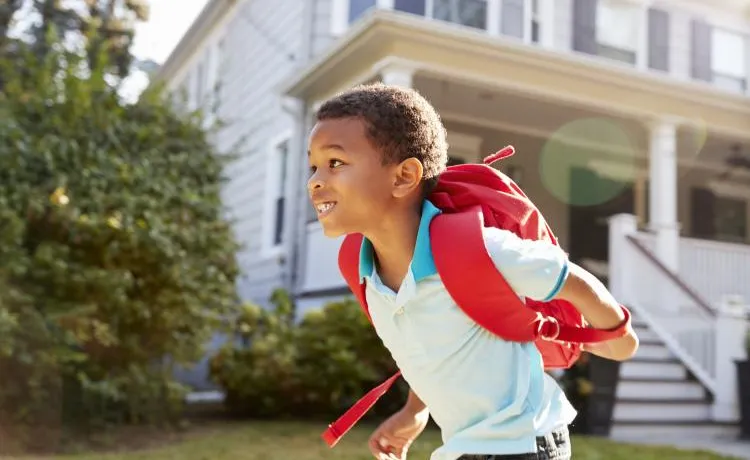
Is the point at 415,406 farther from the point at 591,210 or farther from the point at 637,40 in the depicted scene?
the point at 591,210

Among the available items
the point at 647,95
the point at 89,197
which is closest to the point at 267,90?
the point at 647,95

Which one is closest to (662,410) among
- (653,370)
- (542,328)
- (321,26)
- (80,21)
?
(653,370)

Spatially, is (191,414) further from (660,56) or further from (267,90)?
(660,56)

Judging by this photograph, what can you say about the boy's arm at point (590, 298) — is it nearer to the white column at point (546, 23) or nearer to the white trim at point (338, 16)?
the white trim at point (338, 16)

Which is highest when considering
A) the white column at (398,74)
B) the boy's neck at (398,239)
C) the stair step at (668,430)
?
the white column at (398,74)

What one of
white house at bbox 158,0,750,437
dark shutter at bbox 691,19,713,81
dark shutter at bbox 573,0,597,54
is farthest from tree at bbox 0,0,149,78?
dark shutter at bbox 691,19,713,81

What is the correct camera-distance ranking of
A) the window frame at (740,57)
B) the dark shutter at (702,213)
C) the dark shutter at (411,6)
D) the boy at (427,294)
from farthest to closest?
the dark shutter at (702,213)
the window frame at (740,57)
the dark shutter at (411,6)
the boy at (427,294)

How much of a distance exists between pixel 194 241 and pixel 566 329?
570 centimetres

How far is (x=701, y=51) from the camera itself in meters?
12.9

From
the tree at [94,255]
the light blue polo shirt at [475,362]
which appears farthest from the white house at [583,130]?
the light blue polo shirt at [475,362]

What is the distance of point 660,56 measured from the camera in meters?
12.5

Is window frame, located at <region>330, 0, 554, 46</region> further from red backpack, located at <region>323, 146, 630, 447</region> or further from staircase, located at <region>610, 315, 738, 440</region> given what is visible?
red backpack, located at <region>323, 146, 630, 447</region>

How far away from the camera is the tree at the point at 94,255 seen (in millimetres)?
6184

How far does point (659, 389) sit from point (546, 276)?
7.45 meters
